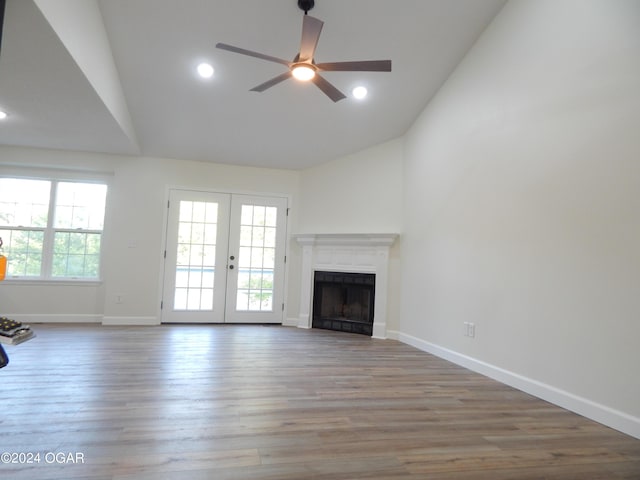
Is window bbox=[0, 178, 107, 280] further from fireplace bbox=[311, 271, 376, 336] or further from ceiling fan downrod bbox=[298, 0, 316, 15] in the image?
ceiling fan downrod bbox=[298, 0, 316, 15]

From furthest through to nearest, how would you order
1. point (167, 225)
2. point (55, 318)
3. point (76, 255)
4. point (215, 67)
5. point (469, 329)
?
point (167, 225), point (76, 255), point (55, 318), point (215, 67), point (469, 329)

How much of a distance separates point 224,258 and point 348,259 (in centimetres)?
194

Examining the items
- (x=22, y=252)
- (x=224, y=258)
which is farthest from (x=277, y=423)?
(x=22, y=252)

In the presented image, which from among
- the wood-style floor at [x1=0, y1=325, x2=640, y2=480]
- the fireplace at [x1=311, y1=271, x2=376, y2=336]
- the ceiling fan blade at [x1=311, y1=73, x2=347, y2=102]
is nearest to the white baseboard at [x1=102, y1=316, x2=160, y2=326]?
the wood-style floor at [x1=0, y1=325, x2=640, y2=480]

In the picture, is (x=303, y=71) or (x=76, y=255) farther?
(x=76, y=255)

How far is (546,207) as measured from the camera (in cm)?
306

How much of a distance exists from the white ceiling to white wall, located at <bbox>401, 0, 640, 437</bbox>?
0.66 metres

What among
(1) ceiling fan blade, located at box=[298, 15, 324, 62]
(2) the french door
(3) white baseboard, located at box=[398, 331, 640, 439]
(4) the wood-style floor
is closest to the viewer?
(4) the wood-style floor

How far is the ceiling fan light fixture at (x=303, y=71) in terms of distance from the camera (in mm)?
3018

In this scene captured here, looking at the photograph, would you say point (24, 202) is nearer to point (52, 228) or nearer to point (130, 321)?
point (52, 228)

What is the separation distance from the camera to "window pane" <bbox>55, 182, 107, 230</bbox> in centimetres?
568

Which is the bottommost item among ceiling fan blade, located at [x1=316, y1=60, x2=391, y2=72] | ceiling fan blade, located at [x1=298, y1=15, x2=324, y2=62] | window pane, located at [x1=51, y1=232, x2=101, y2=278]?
window pane, located at [x1=51, y1=232, x2=101, y2=278]

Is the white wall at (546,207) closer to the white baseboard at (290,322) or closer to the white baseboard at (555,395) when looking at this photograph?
the white baseboard at (555,395)

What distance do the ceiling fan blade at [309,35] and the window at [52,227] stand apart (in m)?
4.30
